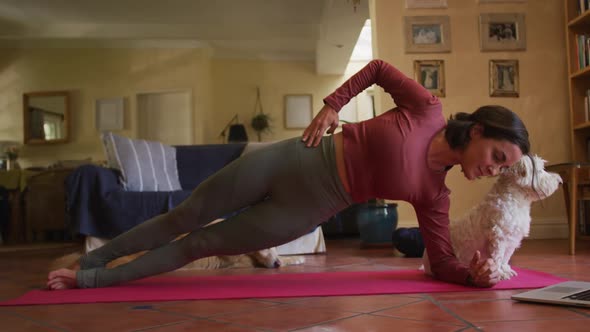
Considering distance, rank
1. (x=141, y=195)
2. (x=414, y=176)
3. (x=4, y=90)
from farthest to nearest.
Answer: (x=4, y=90) < (x=141, y=195) < (x=414, y=176)

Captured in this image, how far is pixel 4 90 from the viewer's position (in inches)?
358

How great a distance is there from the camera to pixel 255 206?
1.96m

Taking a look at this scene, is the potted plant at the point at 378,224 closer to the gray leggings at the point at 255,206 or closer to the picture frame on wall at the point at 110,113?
the gray leggings at the point at 255,206

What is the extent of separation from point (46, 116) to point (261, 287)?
8.11m

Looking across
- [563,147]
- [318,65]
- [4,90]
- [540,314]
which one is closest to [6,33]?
[4,90]

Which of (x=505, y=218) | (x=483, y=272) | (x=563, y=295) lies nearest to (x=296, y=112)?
(x=505, y=218)

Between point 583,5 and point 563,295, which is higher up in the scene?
point 583,5

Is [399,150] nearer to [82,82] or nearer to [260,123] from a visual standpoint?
[260,123]

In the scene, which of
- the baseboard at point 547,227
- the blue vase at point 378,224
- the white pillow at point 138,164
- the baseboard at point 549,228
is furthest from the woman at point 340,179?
the baseboard at point 549,228

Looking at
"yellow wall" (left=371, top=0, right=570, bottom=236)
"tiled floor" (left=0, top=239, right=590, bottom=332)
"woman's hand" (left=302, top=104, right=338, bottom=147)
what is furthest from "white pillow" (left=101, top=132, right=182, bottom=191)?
"woman's hand" (left=302, top=104, right=338, bottom=147)

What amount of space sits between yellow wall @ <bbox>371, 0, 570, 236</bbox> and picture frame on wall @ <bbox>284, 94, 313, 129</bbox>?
562 centimetres

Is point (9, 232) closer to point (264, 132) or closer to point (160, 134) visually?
point (160, 134)

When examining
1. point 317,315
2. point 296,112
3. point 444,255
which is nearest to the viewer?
point 317,315

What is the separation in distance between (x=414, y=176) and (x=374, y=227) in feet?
7.43
